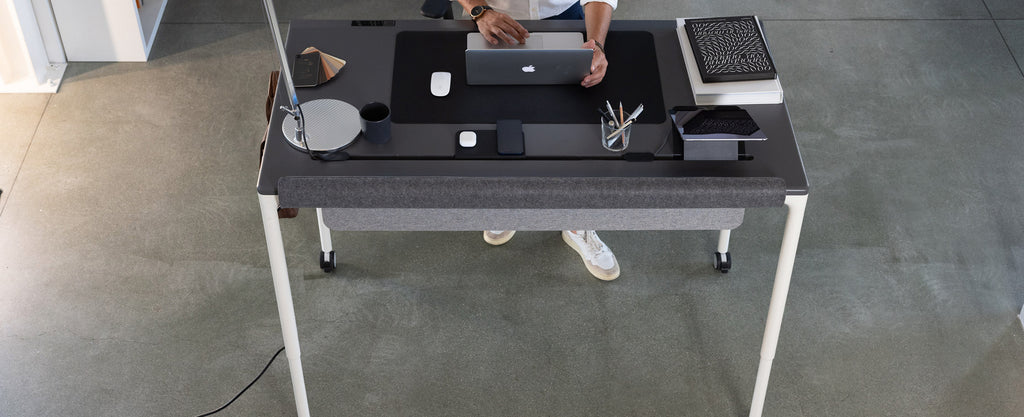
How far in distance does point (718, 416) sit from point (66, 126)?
7.70ft

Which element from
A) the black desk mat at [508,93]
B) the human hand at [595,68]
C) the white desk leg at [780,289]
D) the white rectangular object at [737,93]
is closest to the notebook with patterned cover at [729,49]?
the white rectangular object at [737,93]

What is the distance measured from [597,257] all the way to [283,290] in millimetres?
1044

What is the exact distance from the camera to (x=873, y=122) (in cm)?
341

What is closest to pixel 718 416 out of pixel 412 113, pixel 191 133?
pixel 412 113

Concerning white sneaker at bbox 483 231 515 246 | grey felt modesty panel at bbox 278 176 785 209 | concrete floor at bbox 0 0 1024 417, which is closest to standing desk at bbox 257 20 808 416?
grey felt modesty panel at bbox 278 176 785 209

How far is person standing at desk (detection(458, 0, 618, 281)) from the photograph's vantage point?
229 cm

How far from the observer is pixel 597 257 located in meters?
2.87

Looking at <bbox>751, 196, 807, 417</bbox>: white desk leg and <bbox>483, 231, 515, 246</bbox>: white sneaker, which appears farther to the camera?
<bbox>483, 231, 515, 246</bbox>: white sneaker

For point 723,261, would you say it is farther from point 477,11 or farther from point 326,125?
point 326,125

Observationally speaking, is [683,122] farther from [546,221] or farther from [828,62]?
[828,62]

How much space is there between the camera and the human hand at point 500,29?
89.4 inches

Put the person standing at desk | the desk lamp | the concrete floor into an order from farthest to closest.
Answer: the concrete floor, the person standing at desk, the desk lamp

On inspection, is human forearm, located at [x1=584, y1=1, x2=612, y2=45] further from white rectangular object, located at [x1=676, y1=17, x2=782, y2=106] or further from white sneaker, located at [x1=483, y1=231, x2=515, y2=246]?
white sneaker, located at [x1=483, y1=231, x2=515, y2=246]

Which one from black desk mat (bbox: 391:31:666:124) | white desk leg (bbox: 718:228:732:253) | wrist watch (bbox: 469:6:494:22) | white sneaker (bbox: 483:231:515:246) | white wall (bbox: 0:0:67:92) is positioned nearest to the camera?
black desk mat (bbox: 391:31:666:124)
